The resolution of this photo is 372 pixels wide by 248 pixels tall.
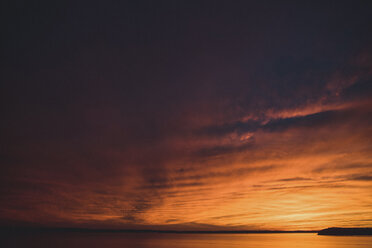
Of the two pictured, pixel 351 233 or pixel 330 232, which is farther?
pixel 330 232

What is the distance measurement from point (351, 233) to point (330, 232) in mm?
18668

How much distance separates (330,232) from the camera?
196 metres

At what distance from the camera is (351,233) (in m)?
179
